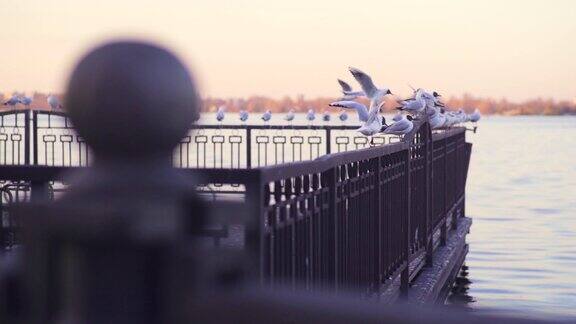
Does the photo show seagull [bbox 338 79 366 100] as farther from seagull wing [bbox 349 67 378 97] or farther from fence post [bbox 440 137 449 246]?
fence post [bbox 440 137 449 246]

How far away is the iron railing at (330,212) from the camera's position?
3281 mm

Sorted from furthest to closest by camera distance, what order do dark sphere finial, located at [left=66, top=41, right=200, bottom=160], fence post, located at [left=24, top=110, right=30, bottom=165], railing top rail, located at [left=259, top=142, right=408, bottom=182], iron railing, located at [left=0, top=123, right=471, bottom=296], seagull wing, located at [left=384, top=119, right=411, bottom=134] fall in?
fence post, located at [left=24, top=110, right=30, bottom=165] < seagull wing, located at [left=384, top=119, right=411, bottom=134] < railing top rail, located at [left=259, top=142, right=408, bottom=182] < iron railing, located at [left=0, top=123, right=471, bottom=296] < dark sphere finial, located at [left=66, top=41, right=200, bottom=160]

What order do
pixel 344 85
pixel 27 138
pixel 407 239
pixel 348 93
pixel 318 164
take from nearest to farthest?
pixel 318 164 < pixel 407 239 < pixel 27 138 < pixel 348 93 < pixel 344 85

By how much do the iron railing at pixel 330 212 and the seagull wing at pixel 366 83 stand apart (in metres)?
10.3

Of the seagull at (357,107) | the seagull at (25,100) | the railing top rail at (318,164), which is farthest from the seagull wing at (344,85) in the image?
the railing top rail at (318,164)

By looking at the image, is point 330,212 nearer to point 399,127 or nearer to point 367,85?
point 399,127

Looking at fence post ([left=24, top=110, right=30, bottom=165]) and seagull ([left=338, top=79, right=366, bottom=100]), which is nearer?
fence post ([left=24, top=110, right=30, bottom=165])

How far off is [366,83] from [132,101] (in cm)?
2287

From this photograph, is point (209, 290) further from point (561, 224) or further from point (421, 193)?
point (561, 224)

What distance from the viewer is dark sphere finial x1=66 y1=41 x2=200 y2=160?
0.92m

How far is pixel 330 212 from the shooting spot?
5.84m

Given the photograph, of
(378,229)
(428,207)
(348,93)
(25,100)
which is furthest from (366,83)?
(25,100)

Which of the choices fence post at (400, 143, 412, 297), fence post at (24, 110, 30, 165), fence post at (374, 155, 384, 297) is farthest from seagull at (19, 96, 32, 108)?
fence post at (374, 155, 384, 297)

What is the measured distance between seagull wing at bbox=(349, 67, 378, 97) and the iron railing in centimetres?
1028
